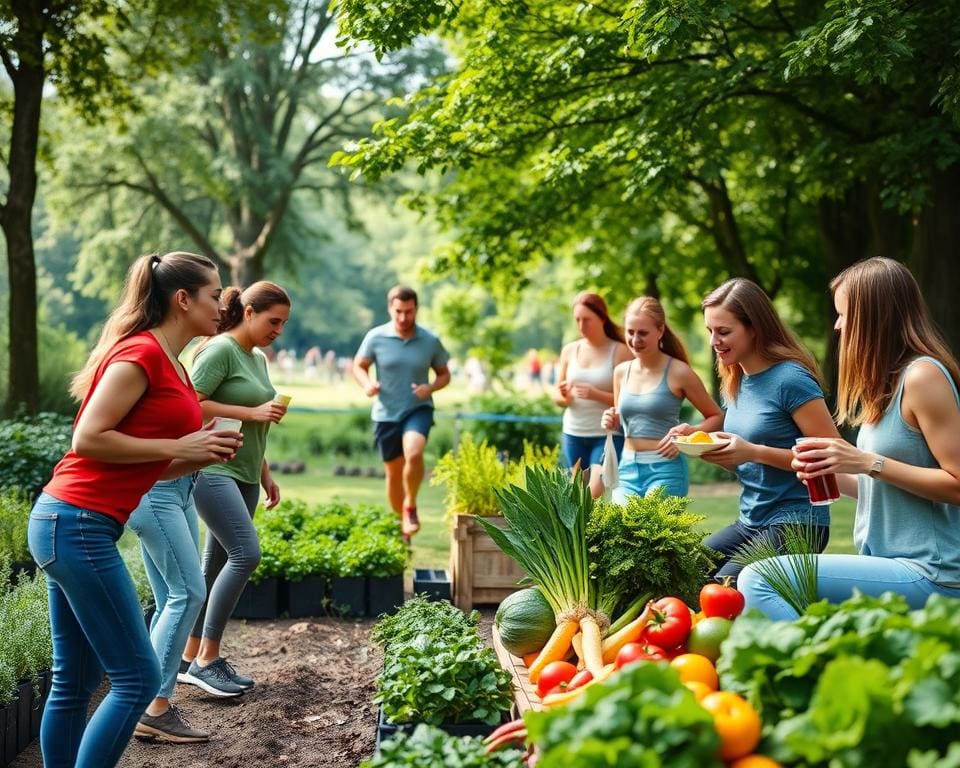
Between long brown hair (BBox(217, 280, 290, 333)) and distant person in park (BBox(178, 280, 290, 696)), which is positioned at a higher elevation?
long brown hair (BBox(217, 280, 290, 333))

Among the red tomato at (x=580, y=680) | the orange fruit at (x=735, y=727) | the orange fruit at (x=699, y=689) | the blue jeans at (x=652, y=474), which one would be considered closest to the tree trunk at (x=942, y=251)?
the blue jeans at (x=652, y=474)

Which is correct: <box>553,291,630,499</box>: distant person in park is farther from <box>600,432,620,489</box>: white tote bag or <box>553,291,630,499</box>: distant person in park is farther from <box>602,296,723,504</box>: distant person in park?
<box>602,296,723,504</box>: distant person in park

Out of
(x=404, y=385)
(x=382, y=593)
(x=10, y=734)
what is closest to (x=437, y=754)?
(x=10, y=734)

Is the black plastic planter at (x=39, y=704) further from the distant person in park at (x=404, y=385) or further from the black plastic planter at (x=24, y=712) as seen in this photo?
the distant person in park at (x=404, y=385)

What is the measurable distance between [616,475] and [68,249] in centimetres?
6092

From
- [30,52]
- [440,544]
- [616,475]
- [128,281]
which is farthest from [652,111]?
[30,52]

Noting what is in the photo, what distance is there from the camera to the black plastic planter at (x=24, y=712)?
4.48 m

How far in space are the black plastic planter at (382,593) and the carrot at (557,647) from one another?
3164 millimetres

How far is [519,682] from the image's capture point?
3.89 metres

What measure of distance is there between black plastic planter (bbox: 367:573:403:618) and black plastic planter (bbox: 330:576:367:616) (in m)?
0.05

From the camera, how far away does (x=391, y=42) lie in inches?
274

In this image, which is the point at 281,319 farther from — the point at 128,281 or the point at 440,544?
the point at 440,544

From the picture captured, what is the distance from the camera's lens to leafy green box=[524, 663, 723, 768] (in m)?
2.08

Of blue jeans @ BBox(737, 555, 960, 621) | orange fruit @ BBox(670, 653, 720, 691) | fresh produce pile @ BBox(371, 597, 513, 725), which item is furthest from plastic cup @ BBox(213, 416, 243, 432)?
blue jeans @ BBox(737, 555, 960, 621)
